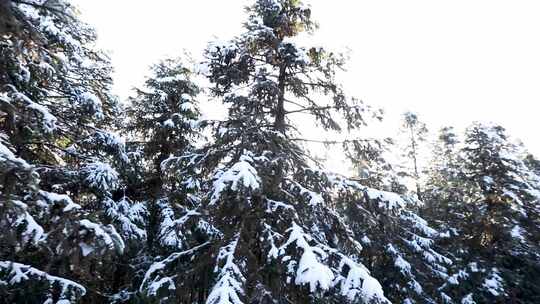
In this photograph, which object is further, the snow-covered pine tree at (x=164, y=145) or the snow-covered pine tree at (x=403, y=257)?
the snow-covered pine tree at (x=403, y=257)

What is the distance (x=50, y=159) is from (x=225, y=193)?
6.06m

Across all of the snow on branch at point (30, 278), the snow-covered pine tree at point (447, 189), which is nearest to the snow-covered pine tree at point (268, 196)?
the snow on branch at point (30, 278)

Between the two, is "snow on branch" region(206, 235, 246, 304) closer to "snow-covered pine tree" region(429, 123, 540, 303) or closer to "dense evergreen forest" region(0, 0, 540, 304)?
"dense evergreen forest" region(0, 0, 540, 304)

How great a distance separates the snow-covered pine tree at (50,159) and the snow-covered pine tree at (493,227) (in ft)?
46.8

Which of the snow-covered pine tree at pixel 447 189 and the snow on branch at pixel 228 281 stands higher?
the snow-covered pine tree at pixel 447 189

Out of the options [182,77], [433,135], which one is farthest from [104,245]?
[433,135]

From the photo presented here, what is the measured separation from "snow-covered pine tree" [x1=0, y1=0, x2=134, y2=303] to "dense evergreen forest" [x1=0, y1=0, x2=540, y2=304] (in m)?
0.04

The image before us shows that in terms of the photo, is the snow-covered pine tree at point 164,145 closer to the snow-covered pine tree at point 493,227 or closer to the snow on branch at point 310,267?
the snow on branch at point 310,267

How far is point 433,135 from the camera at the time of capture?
1308 inches

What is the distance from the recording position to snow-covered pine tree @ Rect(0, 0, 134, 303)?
4872 millimetres

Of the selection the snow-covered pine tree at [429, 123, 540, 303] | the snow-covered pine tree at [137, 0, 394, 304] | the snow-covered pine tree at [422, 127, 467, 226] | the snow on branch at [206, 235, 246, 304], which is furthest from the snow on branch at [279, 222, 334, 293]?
the snow-covered pine tree at [422, 127, 467, 226]

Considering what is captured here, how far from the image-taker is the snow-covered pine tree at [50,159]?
487 centimetres

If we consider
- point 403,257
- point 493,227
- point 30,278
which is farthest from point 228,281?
point 493,227

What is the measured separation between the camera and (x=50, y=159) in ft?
34.2
